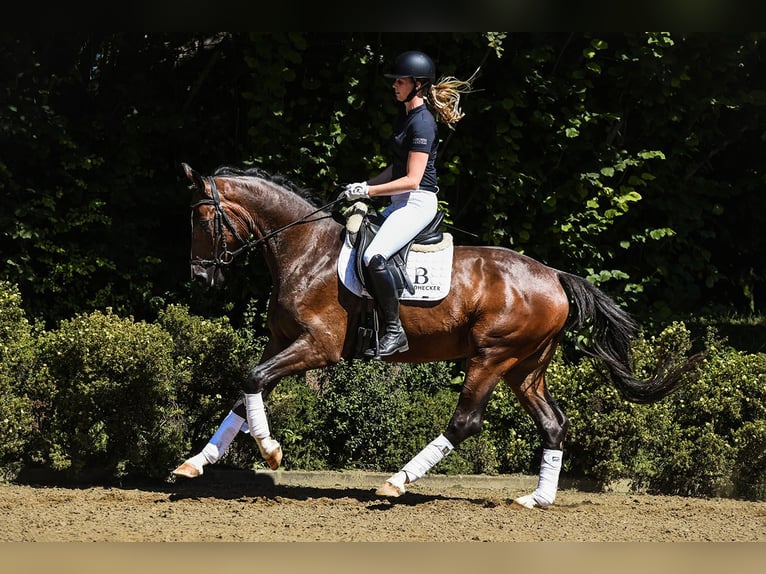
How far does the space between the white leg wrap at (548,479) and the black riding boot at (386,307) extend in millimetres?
1348

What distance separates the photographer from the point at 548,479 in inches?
289

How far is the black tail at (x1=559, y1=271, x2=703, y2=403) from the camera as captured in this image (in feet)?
24.6

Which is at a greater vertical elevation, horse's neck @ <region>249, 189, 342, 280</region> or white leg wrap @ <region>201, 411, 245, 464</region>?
horse's neck @ <region>249, 189, 342, 280</region>

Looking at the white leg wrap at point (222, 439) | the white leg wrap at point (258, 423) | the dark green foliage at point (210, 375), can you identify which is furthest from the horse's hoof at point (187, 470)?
the dark green foliage at point (210, 375)

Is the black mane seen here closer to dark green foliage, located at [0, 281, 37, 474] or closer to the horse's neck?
the horse's neck

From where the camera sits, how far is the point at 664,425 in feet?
27.9

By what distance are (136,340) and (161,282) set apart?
8.49 feet

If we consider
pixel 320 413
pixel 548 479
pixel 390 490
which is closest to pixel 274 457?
pixel 390 490

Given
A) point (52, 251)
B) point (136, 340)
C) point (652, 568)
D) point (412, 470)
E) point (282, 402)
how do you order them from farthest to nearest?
point (52, 251) < point (282, 402) < point (136, 340) < point (412, 470) < point (652, 568)

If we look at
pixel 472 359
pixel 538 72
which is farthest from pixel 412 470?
pixel 538 72

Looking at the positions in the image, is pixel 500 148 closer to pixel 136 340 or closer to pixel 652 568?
pixel 136 340

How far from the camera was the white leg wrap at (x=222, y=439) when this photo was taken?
7.13 metres

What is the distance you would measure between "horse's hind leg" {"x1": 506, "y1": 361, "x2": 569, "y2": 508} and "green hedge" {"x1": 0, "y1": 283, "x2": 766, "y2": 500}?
29.7 inches

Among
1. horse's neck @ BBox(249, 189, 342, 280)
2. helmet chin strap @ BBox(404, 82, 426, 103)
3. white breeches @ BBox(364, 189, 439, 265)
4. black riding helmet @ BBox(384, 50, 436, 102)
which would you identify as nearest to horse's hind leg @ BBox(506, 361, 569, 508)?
white breeches @ BBox(364, 189, 439, 265)
